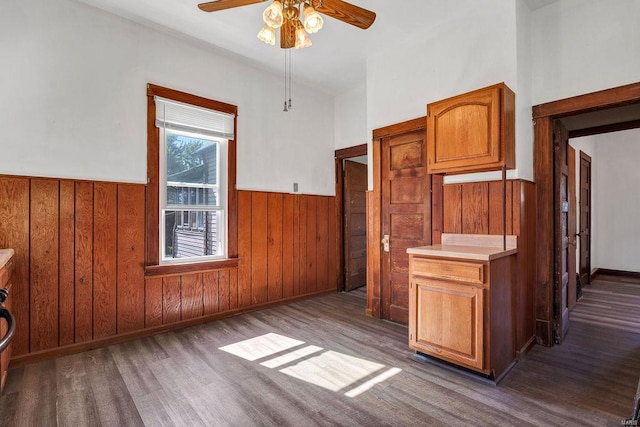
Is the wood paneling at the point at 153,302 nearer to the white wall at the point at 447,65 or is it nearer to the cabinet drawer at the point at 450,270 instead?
the cabinet drawer at the point at 450,270

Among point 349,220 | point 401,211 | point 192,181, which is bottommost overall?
point 349,220

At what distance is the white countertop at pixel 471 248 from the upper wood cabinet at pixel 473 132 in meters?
0.60

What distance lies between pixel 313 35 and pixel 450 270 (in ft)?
8.83

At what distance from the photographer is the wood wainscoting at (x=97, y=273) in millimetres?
2529

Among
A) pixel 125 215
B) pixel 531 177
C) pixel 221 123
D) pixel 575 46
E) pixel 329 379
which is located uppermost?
pixel 575 46

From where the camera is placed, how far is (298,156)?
14.5 feet

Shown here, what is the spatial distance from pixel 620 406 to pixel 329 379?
1.81 m

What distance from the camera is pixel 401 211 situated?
3445 mm

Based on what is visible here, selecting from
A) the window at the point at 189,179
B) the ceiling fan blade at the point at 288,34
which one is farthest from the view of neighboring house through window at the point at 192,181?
the ceiling fan blade at the point at 288,34

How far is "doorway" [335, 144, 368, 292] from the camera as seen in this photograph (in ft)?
16.1

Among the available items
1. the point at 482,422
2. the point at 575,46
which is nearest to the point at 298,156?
the point at 575,46

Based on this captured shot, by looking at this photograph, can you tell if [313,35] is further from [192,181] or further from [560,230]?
[560,230]

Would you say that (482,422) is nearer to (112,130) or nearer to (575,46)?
(575,46)

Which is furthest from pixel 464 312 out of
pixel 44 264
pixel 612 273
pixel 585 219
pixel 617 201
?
pixel 617 201
